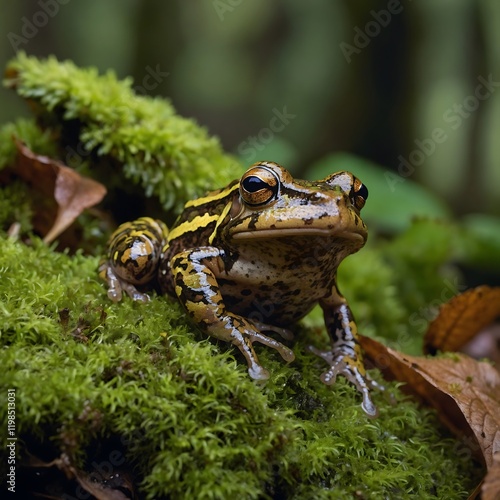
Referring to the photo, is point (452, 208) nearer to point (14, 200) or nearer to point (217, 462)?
point (14, 200)

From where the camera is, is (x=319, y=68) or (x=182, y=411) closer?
(x=182, y=411)

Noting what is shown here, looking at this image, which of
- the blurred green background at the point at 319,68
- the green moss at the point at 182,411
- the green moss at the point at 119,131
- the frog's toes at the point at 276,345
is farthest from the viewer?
the blurred green background at the point at 319,68

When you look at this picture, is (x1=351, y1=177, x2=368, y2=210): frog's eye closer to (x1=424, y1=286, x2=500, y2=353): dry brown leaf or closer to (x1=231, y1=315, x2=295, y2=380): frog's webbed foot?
(x1=231, y1=315, x2=295, y2=380): frog's webbed foot

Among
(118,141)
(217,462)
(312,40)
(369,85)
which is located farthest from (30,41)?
(217,462)

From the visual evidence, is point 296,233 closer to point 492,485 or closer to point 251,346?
point 251,346

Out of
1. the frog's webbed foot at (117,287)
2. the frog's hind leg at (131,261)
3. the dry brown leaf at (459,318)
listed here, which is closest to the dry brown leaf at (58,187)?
the frog's hind leg at (131,261)

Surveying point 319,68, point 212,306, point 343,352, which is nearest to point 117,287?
point 212,306

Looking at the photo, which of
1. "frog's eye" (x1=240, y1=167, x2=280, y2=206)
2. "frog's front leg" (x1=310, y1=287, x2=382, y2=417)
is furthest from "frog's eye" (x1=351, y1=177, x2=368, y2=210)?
"frog's front leg" (x1=310, y1=287, x2=382, y2=417)

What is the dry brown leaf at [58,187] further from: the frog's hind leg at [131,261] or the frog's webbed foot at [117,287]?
the frog's webbed foot at [117,287]
